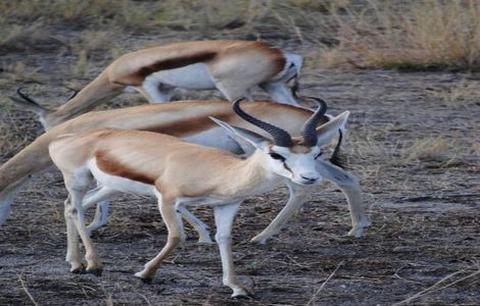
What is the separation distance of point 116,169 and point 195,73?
297 centimetres

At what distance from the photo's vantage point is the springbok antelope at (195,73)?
9742 mm

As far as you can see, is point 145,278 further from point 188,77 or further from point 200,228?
point 188,77

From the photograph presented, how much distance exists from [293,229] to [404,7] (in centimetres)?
688

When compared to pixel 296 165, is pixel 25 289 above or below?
below

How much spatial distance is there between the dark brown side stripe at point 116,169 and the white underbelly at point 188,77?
281cm

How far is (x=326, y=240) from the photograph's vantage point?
800 centimetres

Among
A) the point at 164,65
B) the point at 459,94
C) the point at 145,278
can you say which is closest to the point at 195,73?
the point at 164,65

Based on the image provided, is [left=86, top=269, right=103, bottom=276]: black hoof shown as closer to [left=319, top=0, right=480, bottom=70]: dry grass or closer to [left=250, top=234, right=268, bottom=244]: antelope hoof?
[left=250, top=234, right=268, bottom=244]: antelope hoof

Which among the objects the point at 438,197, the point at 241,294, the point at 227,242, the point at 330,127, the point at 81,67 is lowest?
the point at 81,67

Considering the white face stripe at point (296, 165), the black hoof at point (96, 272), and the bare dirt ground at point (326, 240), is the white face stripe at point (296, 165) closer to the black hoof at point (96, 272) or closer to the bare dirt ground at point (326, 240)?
the bare dirt ground at point (326, 240)

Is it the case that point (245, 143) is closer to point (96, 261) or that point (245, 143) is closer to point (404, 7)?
point (96, 261)

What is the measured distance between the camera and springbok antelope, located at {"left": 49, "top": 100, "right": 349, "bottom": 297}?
6.57 m

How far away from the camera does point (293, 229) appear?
325 inches

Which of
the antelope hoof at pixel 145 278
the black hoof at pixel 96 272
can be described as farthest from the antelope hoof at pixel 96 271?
the antelope hoof at pixel 145 278
